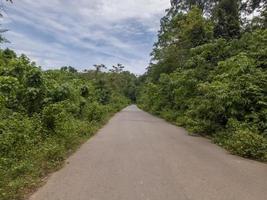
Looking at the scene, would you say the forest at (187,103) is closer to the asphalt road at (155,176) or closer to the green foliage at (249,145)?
the green foliage at (249,145)

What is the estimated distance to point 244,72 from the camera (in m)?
16.2

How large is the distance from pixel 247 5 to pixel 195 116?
1531cm

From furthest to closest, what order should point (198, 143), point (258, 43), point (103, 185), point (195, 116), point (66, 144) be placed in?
point (195, 116)
point (258, 43)
point (198, 143)
point (66, 144)
point (103, 185)

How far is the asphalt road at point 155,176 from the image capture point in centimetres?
663

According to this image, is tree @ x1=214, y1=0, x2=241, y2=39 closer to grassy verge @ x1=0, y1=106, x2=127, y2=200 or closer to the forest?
the forest

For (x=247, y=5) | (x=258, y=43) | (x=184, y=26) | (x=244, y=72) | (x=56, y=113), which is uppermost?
(x=247, y=5)

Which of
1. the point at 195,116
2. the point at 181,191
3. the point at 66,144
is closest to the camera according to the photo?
the point at 181,191

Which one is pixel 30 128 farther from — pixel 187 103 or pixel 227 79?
pixel 187 103

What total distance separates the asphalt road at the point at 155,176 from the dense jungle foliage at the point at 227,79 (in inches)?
83.4

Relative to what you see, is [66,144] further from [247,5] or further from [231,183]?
[247,5]

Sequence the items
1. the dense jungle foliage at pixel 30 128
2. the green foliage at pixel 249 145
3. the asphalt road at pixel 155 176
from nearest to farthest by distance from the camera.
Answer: the asphalt road at pixel 155 176, the dense jungle foliage at pixel 30 128, the green foliage at pixel 249 145

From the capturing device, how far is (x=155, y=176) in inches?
317

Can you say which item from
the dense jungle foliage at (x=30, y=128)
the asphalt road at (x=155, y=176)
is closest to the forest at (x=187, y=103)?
the dense jungle foliage at (x=30, y=128)

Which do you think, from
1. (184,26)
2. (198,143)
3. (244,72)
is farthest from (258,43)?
(184,26)
